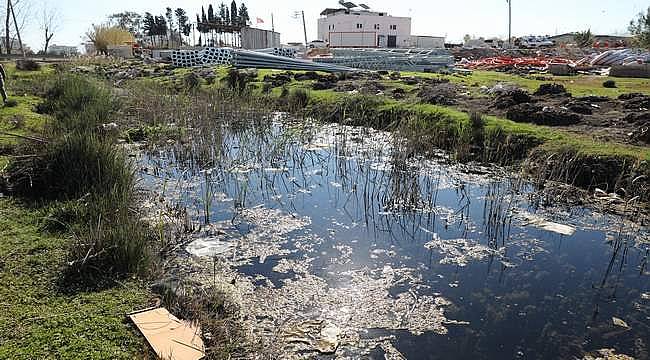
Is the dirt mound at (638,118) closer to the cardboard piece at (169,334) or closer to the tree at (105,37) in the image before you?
the cardboard piece at (169,334)

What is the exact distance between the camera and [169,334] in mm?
2967

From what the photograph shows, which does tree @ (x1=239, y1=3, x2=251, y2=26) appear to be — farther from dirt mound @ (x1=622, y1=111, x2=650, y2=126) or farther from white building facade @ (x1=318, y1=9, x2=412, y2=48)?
dirt mound @ (x1=622, y1=111, x2=650, y2=126)

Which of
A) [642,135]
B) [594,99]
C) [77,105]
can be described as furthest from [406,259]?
[594,99]

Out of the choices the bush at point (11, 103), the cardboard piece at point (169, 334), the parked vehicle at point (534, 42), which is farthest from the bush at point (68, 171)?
the parked vehicle at point (534, 42)

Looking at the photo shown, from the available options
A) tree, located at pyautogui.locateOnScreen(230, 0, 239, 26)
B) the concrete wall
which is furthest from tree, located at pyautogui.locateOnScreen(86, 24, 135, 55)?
tree, located at pyautogui.locateOnScreen(230, 0, 239, 26)

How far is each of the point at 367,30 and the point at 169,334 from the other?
45746mm

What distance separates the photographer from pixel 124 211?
4488 mm

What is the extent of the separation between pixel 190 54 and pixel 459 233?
2053cm

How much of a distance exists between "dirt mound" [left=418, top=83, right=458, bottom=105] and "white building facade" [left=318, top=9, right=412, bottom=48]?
3375cm

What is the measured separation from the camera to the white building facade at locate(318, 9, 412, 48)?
45438 millimetres

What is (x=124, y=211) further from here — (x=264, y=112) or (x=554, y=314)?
(x=264, y=112)

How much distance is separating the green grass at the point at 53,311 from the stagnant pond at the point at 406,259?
0.84 m

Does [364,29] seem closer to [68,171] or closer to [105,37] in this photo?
[105,37]

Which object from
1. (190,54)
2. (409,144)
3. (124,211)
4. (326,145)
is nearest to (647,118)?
(409,144)
